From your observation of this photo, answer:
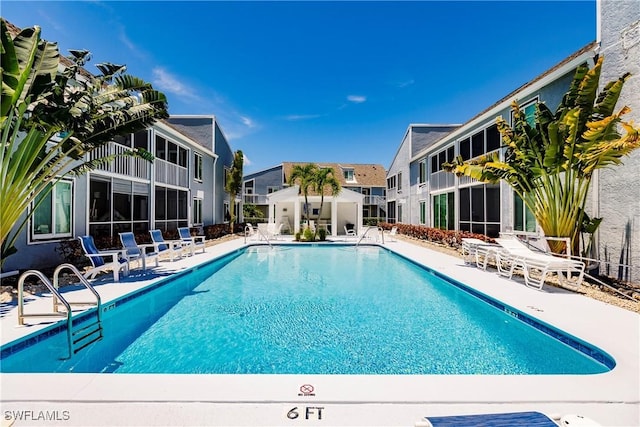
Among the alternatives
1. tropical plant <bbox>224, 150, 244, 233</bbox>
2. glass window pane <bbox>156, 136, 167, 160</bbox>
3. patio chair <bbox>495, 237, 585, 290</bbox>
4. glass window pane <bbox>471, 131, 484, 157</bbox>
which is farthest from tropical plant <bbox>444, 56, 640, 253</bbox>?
tropical plant <bbox>224, 150, 244, 233</bbox>

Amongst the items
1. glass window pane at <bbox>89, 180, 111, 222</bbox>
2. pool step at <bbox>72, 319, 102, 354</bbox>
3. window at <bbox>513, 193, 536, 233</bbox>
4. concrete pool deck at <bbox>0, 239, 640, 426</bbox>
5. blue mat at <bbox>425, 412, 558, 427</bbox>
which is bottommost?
pool step at <bbox>72, 319, 102, 354</bbox>

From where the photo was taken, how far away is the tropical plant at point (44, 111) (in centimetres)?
581

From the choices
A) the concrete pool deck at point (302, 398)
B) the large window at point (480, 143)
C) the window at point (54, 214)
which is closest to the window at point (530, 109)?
the large window at point (480, 143)

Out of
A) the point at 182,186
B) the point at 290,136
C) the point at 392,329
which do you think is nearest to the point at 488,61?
the point at 392,329

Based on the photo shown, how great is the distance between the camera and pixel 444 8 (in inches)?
A: 587

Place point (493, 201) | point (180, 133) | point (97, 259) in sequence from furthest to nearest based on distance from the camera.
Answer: point (180, 133)
point (493, 201)
point (97, 259)

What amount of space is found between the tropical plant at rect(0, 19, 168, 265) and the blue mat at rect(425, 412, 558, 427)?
7.87 metres

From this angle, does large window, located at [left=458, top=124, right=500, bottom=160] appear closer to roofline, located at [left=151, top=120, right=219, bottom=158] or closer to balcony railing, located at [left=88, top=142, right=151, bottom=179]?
roofline, located at [left=151, top=120, right=219, bottom=158]

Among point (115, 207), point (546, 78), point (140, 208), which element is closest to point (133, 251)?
point (115, 207)

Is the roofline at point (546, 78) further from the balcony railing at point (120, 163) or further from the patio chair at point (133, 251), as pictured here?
the balcony railing at point (120, 163)

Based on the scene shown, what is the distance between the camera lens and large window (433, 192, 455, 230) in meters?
19.5

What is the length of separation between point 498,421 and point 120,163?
15508 mm

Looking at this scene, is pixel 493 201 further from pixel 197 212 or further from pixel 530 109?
pixel 197 212

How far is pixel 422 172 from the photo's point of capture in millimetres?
24656
